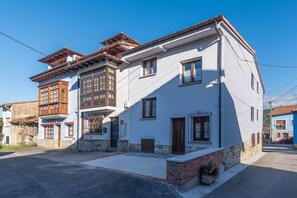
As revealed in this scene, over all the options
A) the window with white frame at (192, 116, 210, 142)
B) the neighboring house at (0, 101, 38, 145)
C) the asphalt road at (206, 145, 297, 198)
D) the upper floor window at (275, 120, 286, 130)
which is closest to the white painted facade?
the window with white frame at (192, 116, 210, 142)

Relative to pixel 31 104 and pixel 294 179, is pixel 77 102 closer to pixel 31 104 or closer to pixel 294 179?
pixel 31 104

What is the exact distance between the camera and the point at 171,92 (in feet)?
37.3

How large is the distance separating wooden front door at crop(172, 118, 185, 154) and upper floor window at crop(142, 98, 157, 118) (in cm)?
162

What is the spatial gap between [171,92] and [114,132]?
5662 millimetres

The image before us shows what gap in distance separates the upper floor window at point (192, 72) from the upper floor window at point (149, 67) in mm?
2214

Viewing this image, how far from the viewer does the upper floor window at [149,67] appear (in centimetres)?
1280

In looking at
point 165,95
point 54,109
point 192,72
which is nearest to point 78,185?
point 165,95

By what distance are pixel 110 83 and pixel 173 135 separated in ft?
19.6

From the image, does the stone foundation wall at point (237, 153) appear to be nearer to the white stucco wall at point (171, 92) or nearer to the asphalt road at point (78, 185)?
the white stucco wall at point (171, 92)

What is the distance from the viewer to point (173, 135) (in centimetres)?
1130

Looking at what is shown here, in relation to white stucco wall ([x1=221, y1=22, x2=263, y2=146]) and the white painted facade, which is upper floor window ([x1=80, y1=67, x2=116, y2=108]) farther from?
white stucco wall ([x1=221, y1=22, x2=263, y2=146])

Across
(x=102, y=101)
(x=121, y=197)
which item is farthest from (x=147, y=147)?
(x=121, y=197)

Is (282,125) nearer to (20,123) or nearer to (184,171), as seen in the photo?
(184,171)

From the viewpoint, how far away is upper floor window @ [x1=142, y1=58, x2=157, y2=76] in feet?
42.0
